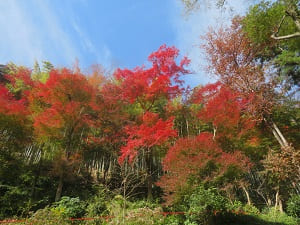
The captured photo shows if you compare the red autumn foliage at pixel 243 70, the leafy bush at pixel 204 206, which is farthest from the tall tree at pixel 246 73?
the leafy bush at pixel 204 206

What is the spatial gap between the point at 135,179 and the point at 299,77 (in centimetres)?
948

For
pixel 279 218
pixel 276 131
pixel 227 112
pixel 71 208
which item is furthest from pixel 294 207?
pixel 71 208

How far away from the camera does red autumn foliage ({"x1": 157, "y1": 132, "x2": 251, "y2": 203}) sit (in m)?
6.62

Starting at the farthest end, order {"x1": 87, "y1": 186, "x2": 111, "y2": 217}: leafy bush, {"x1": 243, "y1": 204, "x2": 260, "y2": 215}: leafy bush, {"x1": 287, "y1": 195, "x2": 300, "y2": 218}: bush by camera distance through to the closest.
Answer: {"x1": 243, "y1": 204, "x2": 260, "y2": 215}: leafy bush < {"x1": 287, "y1": 195, "x2": 300, "y2": 218}: bush < {"x1": 87, "y1": 186, "x2": 111, "y2": 217}: leafy bush

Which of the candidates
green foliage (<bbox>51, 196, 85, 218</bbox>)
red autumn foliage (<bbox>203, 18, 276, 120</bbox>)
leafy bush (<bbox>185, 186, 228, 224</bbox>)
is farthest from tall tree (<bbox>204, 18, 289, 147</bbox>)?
green foliage (<bbox>51, 196, 85, 218</bbox>)

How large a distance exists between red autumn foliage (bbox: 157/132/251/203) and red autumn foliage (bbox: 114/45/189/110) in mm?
3161

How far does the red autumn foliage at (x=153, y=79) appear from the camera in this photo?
9641 millimetres

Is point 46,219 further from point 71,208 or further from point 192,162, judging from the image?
point 192,162

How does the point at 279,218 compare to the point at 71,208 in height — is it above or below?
below

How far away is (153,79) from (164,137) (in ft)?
10.6

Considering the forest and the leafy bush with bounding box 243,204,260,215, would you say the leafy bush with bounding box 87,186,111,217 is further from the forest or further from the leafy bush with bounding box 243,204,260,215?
the leafy bush with bounding box 243,204,260,215

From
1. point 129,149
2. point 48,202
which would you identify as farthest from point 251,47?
point 48,202

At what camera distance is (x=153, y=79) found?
391 inches

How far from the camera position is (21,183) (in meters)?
7.48
